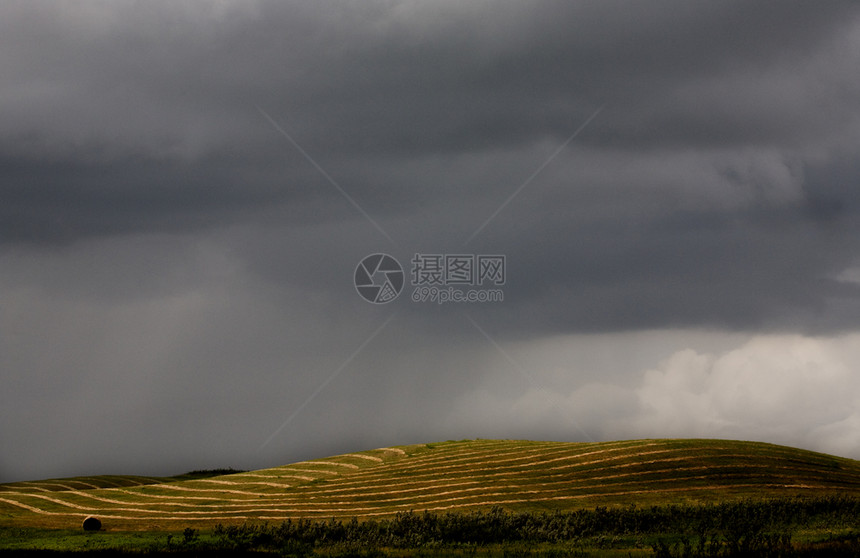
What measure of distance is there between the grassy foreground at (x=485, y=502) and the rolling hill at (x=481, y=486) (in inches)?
7.3

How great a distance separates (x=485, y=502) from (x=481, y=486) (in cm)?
501

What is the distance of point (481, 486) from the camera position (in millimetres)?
57531

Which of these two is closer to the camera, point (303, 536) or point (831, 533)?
point (831, 533)

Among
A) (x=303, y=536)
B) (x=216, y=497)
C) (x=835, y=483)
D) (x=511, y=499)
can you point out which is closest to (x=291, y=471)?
(x=216, y=497)

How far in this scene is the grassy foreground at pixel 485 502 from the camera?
128ft

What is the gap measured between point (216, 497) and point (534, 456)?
27.6 metres

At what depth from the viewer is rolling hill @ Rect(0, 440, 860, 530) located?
171ft

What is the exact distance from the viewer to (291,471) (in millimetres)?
75750

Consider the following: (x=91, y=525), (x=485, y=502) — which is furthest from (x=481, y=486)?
(x=91, y=525)

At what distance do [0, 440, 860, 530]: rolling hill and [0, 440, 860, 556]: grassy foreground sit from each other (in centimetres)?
19

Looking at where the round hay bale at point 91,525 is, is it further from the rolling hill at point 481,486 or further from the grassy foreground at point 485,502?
the rolling hill at point 481,486

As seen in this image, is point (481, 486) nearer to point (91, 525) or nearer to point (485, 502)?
point (485, 502)

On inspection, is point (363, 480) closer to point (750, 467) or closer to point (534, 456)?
point (534, 456)

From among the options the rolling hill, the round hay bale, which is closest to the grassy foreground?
the rolling hill
